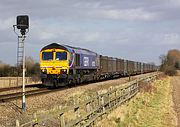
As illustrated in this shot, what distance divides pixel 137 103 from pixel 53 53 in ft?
30.7

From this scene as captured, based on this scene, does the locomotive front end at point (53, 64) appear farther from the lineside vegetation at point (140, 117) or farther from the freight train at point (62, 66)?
the lineside vegetation at point (140, 117)

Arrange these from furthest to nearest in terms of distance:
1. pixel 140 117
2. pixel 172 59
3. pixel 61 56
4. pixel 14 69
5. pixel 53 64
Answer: pixel 172 59 < pixel 14 69 < pixel 61 56 < pixel 53 64 < pixel 140 117

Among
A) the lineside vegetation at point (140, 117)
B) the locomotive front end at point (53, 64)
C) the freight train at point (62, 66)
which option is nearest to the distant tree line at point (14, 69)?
the freight train at point (62, 66)

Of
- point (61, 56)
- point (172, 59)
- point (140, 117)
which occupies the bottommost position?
point (140, 117)

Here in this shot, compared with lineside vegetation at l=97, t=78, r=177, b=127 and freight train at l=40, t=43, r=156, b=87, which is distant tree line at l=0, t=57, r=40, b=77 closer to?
freight train at l=40, t=43, r=156, b=87

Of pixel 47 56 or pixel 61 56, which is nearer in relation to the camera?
Answer: pixel 61 56

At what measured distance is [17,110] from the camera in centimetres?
1446

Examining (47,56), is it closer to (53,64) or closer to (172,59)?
(53,64)

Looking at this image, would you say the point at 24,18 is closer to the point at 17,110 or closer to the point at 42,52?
the point at 17,110

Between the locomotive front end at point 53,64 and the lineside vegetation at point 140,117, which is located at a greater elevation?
the locomotive front end at point 53,64

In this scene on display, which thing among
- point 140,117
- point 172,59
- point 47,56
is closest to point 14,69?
point 47,56

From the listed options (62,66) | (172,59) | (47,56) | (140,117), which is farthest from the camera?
(172,59)

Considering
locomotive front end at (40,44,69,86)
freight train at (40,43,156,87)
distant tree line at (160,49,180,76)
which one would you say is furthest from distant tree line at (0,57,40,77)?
distant tree line at (160,49,180,76)

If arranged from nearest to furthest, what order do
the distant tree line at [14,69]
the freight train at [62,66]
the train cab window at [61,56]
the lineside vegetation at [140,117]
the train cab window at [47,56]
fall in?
the lineside vegetation at [140,117]
the freight train at [62,66]
the train cab window at [61,56]
the train cab window at [47,56]
the distant tree line at [14,69]
